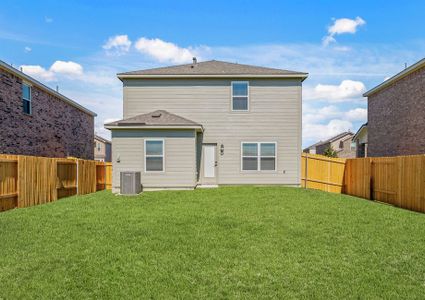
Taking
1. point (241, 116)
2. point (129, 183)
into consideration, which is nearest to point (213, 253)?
point (129, 183)

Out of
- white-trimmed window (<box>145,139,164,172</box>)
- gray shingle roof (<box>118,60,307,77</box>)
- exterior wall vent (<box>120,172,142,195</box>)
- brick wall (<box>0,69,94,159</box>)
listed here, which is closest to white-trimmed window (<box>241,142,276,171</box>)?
gray shingle roof (<box>118,60,307,77</box>)

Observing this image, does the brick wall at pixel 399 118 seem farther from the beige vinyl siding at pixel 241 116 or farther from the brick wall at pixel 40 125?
the brick wall at pixel 40 125

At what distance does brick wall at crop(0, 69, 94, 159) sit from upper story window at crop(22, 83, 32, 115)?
0.32 meters

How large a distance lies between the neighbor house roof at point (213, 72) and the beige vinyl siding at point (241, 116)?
0.34 metres

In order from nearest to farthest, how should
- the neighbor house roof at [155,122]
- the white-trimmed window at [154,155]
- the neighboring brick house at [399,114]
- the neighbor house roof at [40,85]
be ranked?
the neighbor house roof at [40,85] < the neighbor house roof at [155,122] < the white-trimmed window at [154,155] < the neighboring brick house at [399,114]

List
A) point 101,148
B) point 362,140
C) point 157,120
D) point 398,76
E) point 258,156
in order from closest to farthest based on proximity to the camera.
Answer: point 157,120 < point 258,156 < point 398,76 < point 362,140 < point 101,148

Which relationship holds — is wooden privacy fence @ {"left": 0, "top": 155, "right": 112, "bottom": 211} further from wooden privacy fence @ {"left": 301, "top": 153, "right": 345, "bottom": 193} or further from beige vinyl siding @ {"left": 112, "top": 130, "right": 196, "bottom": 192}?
wooden privacy fence @ {"left": 301, "top": 153, "right": 345, "bottom": 193}

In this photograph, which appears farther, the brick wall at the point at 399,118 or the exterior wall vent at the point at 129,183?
the brick wall at the point at 399,118

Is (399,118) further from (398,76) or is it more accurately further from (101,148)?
(101,148)

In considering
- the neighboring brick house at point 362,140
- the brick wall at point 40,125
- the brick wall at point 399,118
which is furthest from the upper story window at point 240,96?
the neighboring brick house at point 362,140

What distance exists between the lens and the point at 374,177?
45.7ft

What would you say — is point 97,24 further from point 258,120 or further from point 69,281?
point 69,281

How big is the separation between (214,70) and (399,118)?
1129 centimetres

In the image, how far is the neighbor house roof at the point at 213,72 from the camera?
16.8 meters
